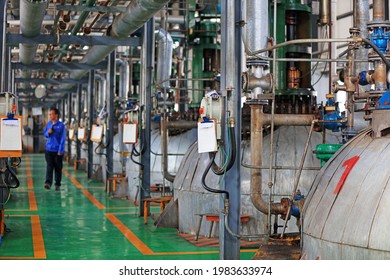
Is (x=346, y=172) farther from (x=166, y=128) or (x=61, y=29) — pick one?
(x=61, y=29)

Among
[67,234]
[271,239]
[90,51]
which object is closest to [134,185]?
[90,51]

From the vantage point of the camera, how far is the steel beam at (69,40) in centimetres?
1209

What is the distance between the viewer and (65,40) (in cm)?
1225

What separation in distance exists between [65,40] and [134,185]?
371 centimetres

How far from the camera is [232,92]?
6.86 metres

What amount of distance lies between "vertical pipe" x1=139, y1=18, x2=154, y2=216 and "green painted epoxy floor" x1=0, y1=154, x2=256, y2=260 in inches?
24.9

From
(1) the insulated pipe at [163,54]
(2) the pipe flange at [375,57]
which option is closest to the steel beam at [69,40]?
(1) the insulated pipe at [163,54]

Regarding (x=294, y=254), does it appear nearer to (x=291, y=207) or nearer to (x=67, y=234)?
(x=291, y=207)

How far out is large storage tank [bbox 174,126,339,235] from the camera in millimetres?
9000

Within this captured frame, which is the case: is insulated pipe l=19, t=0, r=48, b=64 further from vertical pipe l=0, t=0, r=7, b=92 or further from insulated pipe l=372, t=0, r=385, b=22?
insulated pipe l=372, t=0, r=385, b=22

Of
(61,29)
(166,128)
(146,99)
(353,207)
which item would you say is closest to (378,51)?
(353,207)

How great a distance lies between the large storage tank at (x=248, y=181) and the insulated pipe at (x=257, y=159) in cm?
104

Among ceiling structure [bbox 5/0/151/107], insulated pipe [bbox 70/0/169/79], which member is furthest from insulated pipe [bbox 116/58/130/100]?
insulated pipe [bbox 70/0/169/79]

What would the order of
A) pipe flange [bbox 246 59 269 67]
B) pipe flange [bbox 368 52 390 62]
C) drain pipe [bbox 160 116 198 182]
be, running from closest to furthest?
pipe flange [bbox 368 52 390 62] < pipe flange [bbox 246 59 269 67] < drain pipe [bbox 160 116 198 182]
